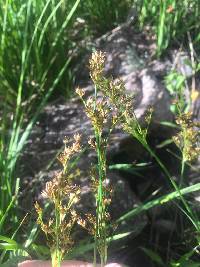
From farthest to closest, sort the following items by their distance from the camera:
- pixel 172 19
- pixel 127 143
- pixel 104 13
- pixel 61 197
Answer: pixel 104 13
pixel 172 19
pixel 127 143
pixel 61 197

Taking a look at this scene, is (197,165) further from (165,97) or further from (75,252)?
(75,252)

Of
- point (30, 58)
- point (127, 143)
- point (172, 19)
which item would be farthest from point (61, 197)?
point (172, 19)

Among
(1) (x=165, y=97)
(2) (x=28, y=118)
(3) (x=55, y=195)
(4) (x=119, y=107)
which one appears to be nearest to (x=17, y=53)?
(2) (x=28, y=118)

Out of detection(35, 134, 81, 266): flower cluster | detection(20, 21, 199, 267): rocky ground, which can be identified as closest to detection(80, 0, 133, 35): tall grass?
detection(20, 21, 199, 267): rocky ground

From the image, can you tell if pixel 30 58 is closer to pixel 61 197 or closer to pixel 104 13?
pixel 104 13

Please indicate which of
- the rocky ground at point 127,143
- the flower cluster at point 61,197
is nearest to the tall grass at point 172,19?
the rocky ground at point 127,143

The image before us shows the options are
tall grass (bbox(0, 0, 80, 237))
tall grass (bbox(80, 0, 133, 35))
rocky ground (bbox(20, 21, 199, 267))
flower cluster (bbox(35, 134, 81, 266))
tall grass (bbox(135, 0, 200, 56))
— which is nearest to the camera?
flower cluster (bbox(35, 134, 81, 266))

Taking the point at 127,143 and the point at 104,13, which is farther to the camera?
the point at 104,13

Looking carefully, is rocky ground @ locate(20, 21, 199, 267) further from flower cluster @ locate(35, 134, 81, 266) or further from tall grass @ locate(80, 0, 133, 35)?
flower cluster @ locate(35, 134, 81, 266)

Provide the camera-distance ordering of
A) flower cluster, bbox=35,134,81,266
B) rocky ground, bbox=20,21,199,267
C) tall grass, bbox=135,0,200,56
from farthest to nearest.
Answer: tall grass, bbox=135,0,200,56
rocky ground, bbox=20,21,199,267
flower cluster, bbox=35,134,81,266

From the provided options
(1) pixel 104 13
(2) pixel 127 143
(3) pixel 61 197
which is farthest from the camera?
(1) pixel 104 13

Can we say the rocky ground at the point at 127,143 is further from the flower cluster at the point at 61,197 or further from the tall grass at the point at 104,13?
the flower cluster at the point at 61,197
